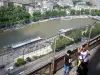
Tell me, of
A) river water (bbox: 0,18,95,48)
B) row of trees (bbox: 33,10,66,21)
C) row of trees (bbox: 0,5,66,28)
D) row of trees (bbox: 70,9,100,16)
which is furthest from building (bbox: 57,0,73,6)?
river water (bbox: 0,18,95,48)

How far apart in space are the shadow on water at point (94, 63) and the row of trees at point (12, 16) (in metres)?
13.0

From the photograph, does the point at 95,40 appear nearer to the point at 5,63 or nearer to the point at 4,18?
the point at 5,63

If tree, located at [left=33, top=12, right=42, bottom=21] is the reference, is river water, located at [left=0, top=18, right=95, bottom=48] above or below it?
below

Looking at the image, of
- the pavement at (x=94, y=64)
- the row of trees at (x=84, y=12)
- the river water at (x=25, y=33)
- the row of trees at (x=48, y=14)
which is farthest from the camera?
the row of trees at (x=84, y=12)

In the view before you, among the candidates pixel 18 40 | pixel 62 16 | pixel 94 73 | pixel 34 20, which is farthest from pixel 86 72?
pixel 62 16

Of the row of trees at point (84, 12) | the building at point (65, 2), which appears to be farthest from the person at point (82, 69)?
the building at point (65, 2)

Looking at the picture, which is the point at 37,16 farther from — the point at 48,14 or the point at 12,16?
the point at 12,16

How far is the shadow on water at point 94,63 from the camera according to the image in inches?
64.5

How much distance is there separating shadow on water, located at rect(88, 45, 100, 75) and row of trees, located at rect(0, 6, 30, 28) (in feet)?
42.6

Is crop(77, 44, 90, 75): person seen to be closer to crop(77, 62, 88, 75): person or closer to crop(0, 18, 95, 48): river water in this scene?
crop(77, 62, 88, 75): person

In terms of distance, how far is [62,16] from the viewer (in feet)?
61.8

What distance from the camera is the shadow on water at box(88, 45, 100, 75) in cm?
164

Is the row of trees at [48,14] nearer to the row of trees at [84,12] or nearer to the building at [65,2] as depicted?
the row of trees at [84,12]

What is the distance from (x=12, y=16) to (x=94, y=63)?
1450cm
